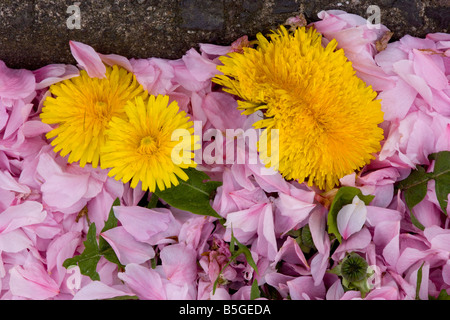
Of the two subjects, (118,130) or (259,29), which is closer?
(118,130)

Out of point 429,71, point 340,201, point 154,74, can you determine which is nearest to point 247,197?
point 340,201

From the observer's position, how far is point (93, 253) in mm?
864

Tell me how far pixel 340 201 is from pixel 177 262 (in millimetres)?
299

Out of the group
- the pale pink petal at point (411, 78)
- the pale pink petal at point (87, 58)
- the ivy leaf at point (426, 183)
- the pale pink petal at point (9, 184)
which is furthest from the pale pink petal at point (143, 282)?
the pale pink petal at point (411, 78)

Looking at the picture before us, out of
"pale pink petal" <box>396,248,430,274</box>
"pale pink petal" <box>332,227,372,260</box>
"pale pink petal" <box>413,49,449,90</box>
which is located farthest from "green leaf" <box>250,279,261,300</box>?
"pale pink petal" <box>413,49,449,90</box>

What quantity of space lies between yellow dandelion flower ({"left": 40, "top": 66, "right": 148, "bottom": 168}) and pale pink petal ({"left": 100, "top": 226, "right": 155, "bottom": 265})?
4.9 inches

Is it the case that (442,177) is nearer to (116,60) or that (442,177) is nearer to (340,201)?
(340,201)

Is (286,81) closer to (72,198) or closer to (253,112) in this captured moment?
(253,112)

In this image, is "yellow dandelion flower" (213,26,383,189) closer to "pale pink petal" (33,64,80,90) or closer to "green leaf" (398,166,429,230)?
"green leaf" (398,166,429,230)
